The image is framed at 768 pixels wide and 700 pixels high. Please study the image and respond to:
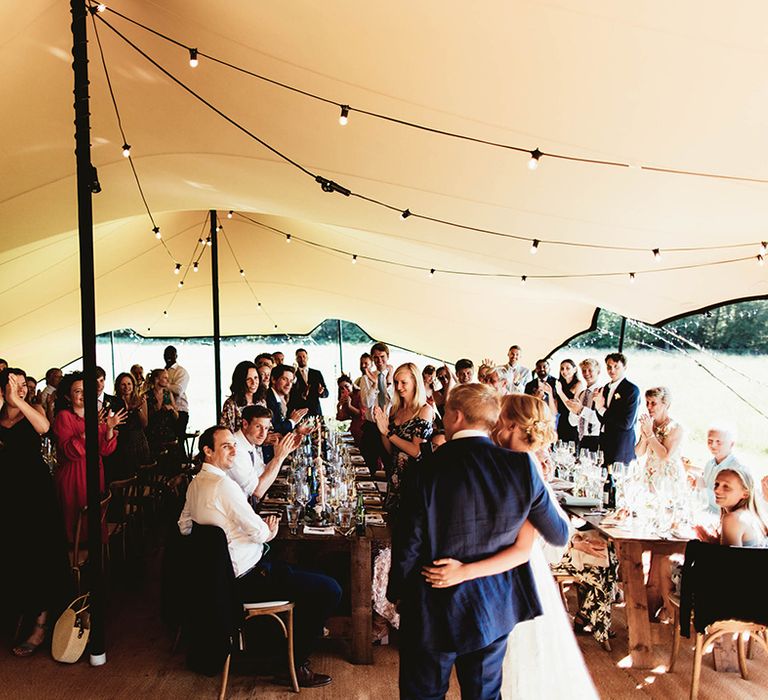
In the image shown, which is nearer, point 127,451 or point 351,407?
point 127,451

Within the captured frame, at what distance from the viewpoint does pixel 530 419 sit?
305 centimetres

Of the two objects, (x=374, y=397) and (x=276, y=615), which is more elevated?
(x=374, y=397)

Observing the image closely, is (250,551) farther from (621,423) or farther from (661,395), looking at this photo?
(621,423)

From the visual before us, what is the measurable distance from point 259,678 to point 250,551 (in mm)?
767

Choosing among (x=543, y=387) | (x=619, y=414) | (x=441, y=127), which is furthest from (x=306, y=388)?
(x=441, y=127)

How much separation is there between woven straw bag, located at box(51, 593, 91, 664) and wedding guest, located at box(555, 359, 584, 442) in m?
5.88

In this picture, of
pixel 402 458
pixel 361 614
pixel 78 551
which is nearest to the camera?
pixel 361 614

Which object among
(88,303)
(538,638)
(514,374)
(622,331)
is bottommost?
(538,638)

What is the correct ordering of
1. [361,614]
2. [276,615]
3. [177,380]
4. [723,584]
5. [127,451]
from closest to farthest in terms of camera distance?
[723,584]
[276,615]
[361,614]
[127,451]
[177,380]

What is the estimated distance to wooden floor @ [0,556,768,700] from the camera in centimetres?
396

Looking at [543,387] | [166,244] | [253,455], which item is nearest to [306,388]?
[543,387]

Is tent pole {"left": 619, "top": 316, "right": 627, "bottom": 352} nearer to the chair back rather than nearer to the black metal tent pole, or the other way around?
the chair back

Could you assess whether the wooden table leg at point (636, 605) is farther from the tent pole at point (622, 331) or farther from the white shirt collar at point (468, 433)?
the tent pole at point (622, 331)

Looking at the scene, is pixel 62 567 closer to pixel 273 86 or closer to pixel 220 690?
pixel 220 690
